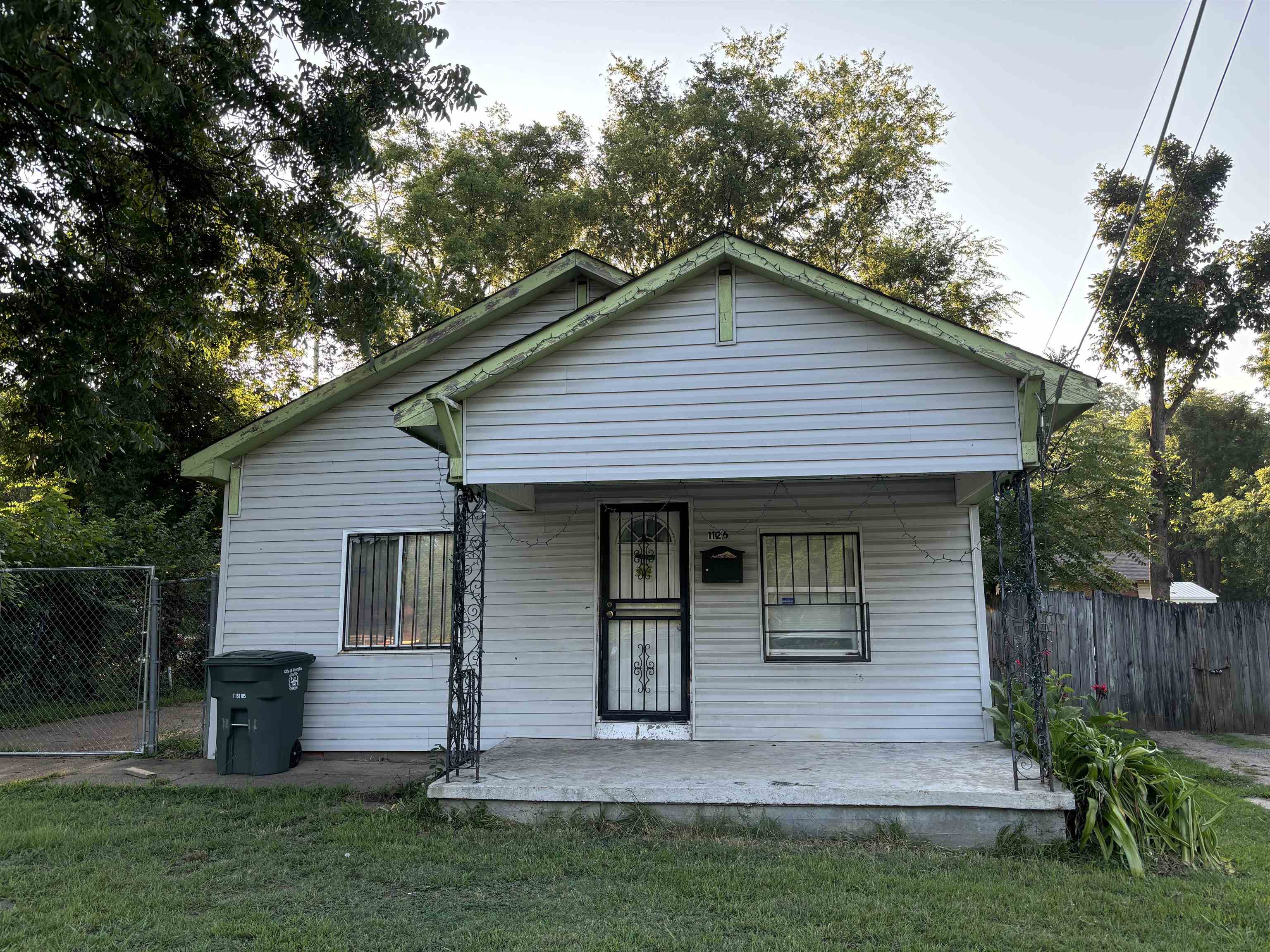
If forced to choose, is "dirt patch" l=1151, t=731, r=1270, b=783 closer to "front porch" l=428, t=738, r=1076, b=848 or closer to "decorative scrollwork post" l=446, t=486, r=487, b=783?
"front porch" l=428, t=738, r=1076, b=848

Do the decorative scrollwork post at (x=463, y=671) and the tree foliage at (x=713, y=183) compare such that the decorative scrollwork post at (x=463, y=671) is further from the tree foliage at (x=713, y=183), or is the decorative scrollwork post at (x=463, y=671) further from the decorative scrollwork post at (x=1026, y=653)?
the tree foliage at (x=713, y=183)

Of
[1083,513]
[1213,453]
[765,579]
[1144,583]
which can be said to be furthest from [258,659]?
[1213,453]

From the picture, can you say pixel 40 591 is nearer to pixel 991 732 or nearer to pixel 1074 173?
pixel 991 732

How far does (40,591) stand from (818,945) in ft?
39.5

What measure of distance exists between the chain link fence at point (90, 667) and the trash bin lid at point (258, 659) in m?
1.37

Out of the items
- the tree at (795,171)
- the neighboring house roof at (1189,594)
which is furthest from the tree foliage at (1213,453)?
the tree at (795,171)

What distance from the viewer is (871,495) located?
8.09 meters

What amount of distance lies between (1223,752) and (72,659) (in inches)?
586

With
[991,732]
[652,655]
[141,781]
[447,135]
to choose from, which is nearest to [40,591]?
[141,781]

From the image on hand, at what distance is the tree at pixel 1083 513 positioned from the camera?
47.2 feet

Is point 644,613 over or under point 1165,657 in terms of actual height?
over

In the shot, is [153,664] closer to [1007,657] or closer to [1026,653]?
[1007,657]

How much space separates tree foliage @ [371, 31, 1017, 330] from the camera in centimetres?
2078

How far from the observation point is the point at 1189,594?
26.3 meters
